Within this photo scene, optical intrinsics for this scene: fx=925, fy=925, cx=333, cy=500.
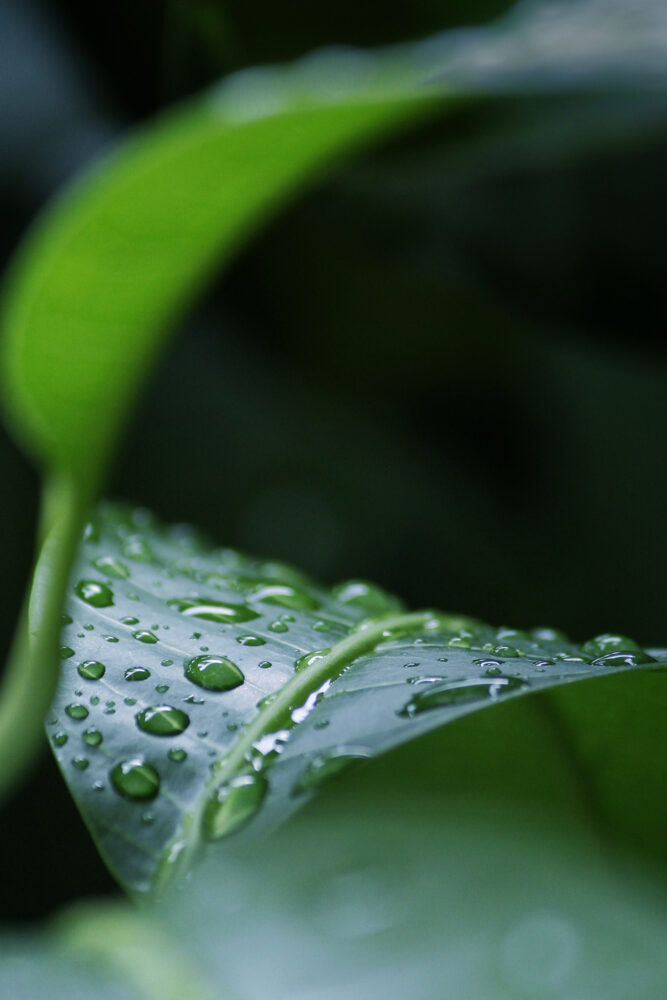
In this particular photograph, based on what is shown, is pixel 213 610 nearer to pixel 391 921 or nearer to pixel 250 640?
pixel 250 640

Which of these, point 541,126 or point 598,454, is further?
point 598,454

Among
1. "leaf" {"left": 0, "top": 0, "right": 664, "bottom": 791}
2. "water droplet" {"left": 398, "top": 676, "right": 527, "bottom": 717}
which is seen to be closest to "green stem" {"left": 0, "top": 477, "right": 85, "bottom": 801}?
"leaf" {"left": 0, "top": 0, "right": 664, "bottom": 791}

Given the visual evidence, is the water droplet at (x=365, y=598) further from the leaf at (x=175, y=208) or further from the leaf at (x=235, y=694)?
the leaf at (x=175, y=208)

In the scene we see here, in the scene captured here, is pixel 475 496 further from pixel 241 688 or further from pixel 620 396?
pixel 241 688

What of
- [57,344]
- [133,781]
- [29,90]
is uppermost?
[29,90]

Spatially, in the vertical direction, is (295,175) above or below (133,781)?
above

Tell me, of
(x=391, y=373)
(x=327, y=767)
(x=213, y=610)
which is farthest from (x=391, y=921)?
(x=391, y=373)

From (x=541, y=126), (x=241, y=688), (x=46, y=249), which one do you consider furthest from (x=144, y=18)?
(x=241, y=688)
